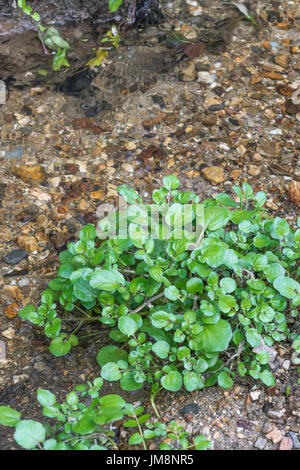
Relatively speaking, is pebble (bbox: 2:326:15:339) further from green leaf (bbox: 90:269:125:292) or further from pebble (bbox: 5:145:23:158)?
pebble (bbox: 5:145:23:158)

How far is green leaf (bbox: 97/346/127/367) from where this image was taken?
183cm

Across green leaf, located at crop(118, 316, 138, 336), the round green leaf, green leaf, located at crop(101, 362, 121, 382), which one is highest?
green leaf, located at crop(118, 316, 138, 336)

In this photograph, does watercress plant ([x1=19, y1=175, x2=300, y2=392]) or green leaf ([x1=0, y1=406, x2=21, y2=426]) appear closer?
green leaf ([x1=0, y1=406, x2=21, y2=426])

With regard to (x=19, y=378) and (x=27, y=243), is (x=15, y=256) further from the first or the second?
(x=19, y=378)

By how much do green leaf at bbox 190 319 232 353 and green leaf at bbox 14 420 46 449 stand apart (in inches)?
20.9

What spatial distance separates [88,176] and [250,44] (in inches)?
61.0

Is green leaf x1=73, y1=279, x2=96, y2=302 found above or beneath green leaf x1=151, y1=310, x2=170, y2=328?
beneath

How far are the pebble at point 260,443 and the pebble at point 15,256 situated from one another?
127 centimetres

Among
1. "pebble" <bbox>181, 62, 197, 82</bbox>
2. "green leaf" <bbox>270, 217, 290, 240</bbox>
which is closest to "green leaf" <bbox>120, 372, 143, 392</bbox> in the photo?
"green leaf" <bbox>270, 217, 290, 240</bbox>

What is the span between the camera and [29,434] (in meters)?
1.42

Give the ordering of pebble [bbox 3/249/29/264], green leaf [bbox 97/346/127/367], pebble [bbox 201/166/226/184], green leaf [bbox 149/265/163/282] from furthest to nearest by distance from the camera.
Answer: pebble [bbox 201/166/226/184] < pebble [bbox 3/249/29/264] < green leaf [bbox 97/346/127/367] < green leaf [bbox 149/265/163/282]

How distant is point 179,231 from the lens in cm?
178

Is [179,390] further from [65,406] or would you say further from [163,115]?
[163,115]
